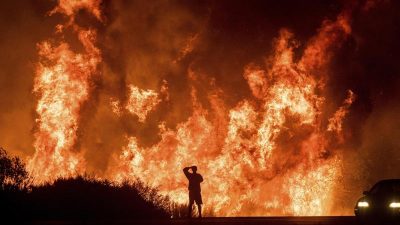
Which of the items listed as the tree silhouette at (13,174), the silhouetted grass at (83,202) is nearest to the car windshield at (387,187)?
the silhouetted grass at (83,202)

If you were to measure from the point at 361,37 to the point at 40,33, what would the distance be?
23.5 metres

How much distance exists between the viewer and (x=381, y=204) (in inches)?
662

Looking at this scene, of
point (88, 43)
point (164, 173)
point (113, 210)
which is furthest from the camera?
point (88, 43)

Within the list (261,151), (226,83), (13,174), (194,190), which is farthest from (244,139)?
(13,174)

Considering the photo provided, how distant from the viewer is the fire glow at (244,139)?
3397cm

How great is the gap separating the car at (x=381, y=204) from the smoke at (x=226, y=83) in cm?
1772

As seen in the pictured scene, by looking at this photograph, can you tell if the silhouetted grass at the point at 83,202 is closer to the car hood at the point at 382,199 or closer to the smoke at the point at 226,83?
the car hood at the point at 382,199

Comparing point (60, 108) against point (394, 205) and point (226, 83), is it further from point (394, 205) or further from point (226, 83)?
point (394, 205)

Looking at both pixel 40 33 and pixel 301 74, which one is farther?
pixel 40 33

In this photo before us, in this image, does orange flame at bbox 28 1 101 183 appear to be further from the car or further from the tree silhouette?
the car

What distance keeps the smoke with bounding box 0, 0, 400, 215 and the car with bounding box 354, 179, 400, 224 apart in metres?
17.7

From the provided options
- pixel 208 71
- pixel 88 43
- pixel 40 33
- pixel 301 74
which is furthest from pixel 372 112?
pixel 40 33

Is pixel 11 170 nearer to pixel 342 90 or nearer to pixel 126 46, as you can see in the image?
pixel 126 46

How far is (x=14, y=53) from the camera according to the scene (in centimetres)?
4294
